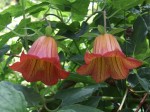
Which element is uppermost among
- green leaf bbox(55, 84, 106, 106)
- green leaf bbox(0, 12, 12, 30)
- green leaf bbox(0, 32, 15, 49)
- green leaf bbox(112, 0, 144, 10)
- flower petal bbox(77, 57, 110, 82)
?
green leaf bbox(112, 0, 144, 10)

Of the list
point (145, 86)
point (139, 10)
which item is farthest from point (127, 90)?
point (139, 10)

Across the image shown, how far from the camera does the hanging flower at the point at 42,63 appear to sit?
26.7 inches

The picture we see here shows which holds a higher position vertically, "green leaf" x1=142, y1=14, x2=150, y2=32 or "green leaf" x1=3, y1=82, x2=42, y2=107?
"green leaf" x1=142, y1=14, x2=150, y2=32

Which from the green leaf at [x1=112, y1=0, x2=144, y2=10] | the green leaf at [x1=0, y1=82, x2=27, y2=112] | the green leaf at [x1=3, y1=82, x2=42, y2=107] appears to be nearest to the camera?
the green leaf at [x1=0, y1=82, x2=27, y2=112]

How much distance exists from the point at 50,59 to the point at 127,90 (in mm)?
225

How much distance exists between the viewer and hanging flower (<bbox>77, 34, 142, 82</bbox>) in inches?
26.9

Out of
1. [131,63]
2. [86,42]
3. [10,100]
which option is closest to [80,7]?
[86,42]

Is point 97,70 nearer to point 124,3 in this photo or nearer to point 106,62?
point 106,62

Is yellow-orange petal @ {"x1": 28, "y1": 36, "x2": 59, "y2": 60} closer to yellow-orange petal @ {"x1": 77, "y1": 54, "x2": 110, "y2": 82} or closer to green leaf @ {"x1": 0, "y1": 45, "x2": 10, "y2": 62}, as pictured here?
yellow-orange petal @ {"x1": 77, "y1": 54, "x2": 110, "y2": 82}

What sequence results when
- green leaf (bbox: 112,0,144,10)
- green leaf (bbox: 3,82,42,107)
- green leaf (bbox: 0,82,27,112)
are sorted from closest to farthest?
green leaf (bbox: 0,82,27,112) → green leaf (bbox: 3,82,42,107) → green leaf (bbox: 112,0,144,10)

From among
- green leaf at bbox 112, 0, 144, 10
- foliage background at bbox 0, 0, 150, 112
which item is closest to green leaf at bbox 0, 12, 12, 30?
foliage background at bbox 0, 0, 150, 112

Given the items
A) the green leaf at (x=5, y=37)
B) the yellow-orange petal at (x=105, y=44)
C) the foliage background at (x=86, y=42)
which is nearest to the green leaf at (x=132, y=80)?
the foliage background at (x=86, y=42)

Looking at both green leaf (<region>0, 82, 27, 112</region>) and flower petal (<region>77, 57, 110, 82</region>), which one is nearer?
green leaf (<region>0, 82, 27, 112</region>)

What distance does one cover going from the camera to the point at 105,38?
0.71 m
